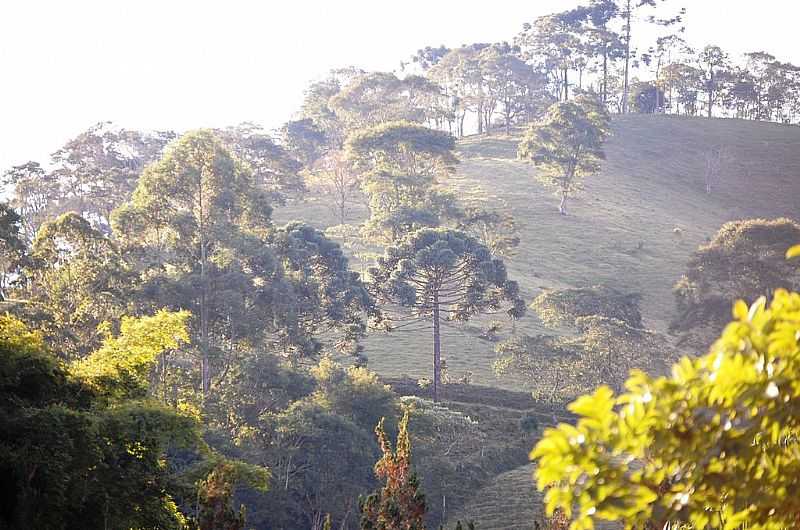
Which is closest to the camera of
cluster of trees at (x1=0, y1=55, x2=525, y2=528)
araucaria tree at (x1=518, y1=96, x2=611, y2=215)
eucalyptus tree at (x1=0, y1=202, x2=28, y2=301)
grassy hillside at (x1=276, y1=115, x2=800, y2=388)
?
cluster of trees at (x1=0, y1=55, x2=525, y2=528)

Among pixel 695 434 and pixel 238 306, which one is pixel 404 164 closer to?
pixel 238 306

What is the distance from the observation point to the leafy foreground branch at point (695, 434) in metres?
3.52

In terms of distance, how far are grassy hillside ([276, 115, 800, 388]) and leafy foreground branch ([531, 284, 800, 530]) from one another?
111 feet

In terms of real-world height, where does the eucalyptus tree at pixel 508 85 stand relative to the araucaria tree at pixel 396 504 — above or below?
above

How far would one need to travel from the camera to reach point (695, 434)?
12.2ft

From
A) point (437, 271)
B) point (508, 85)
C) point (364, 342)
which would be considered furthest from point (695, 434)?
point (508, 85)

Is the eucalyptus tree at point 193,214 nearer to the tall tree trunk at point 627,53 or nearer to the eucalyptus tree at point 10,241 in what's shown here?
the eucalyptus tree at point 10,241

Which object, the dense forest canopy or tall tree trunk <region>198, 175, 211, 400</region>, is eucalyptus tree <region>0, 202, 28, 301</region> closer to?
the dense forest canopy

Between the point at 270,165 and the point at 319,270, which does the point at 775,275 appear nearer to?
the point at 319,270

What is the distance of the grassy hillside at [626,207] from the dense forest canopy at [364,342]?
0.46 m

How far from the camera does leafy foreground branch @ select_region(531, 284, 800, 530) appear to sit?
3.52 metres

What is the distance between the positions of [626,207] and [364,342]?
41.0 m

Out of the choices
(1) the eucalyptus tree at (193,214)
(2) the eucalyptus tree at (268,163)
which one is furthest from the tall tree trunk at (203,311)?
A: (2) the eucalyptus tree at (268,163)

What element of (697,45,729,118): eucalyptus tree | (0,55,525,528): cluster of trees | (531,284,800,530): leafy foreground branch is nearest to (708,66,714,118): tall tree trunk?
(697,45,729,118): eucalyptus tree
